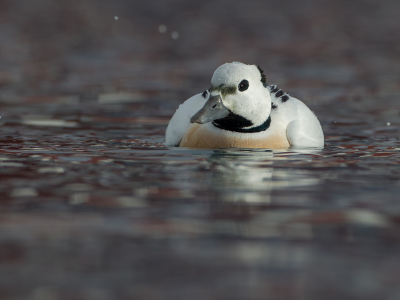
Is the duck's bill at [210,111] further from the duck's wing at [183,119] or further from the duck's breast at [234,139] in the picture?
the duck's wing at [183,119]

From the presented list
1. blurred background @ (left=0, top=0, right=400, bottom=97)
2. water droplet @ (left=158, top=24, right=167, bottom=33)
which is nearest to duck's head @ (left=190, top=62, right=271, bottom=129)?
blurred background @ (left=0, top=0, right=400, bottom=97)

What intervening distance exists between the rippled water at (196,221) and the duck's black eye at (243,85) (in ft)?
2.05

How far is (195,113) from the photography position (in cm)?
836

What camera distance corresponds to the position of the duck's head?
320 inches

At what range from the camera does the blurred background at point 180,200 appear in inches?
164

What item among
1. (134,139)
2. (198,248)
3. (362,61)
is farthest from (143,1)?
(198,248)

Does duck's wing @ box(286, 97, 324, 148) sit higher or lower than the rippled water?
higher

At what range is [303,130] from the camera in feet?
28.7

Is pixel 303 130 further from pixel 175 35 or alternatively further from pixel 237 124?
pixel 175 35

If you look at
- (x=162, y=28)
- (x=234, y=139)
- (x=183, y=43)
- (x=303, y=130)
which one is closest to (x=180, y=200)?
(x=234, y=139)

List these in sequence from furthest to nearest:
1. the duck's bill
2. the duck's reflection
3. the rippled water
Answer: the duck's bill
the duck's reflection
the rippled water

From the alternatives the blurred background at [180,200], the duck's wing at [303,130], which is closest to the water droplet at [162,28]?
the blurred background at [180,200]

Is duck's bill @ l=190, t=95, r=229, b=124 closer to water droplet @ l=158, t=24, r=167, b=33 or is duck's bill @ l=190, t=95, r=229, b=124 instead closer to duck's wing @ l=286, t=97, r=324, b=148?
duck's wing @ l=286, t=97, r=324, b=148

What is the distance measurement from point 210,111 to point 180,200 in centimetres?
225
